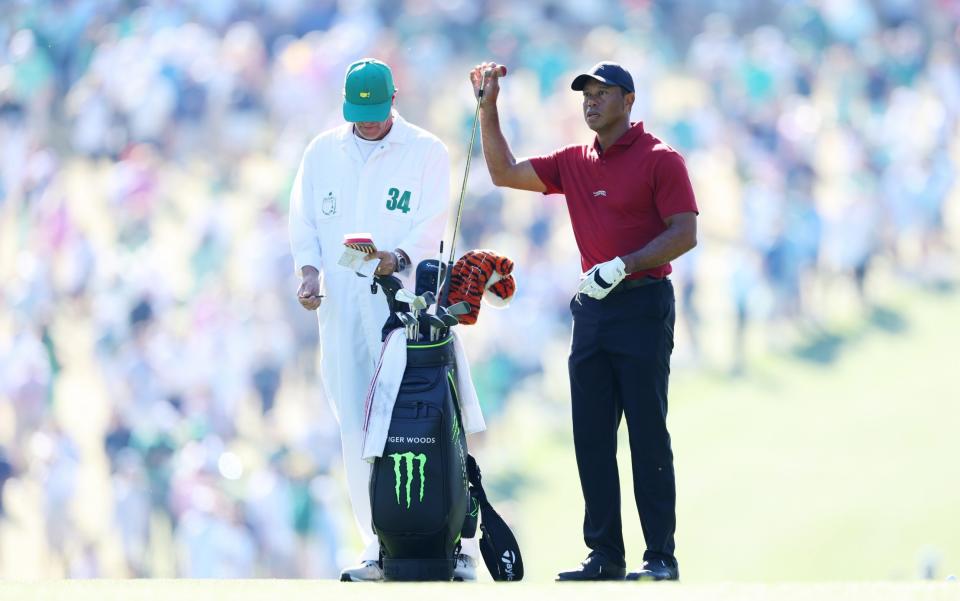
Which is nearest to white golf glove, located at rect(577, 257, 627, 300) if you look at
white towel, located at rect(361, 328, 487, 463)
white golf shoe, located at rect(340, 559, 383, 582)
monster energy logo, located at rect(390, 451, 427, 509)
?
white towel, located at rect(361, 328, 487, 463)

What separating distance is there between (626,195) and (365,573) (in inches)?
57.6

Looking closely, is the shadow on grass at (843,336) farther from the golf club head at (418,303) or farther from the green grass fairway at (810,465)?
the golf club head at (418,303)

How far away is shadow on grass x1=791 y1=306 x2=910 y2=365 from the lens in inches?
609

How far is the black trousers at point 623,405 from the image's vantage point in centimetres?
546

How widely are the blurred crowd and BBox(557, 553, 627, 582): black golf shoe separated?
6.30 metres

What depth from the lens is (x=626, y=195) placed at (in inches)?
215

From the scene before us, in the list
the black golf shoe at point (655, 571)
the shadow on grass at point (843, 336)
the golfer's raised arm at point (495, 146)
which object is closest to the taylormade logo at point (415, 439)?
the black golf shoe at point (655, 571)

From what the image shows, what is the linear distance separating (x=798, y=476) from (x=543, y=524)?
2037 mm

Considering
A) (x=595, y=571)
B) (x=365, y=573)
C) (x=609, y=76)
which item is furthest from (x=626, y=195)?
(x=365, y=573)

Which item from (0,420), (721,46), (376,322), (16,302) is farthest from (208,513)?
(721,46)

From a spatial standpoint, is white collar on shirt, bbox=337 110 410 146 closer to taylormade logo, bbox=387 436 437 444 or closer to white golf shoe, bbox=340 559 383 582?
taylormade logo, bbox=387 436 437 444

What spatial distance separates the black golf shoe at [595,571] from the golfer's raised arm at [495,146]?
122cm

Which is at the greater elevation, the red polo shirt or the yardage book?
the red polo shirt

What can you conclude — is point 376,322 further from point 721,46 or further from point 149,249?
point 721,46
